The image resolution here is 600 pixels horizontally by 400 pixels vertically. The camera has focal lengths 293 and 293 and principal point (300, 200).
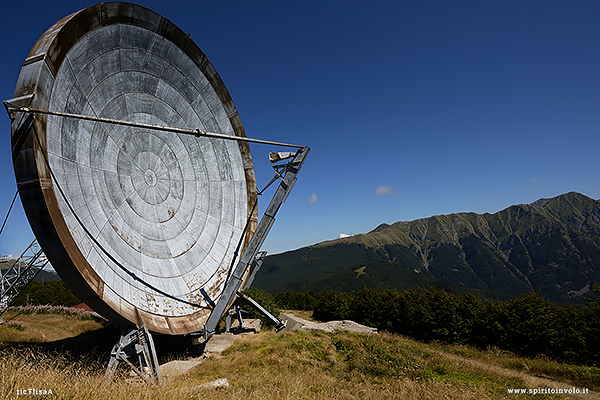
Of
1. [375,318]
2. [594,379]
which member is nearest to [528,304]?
[594,379]

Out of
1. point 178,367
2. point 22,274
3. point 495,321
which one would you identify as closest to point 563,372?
point 495,321

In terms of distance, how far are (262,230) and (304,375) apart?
7.03 m

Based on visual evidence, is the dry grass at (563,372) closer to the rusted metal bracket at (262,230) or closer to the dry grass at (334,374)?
the dry grass at (334,374)

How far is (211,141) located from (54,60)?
8845 millimetres

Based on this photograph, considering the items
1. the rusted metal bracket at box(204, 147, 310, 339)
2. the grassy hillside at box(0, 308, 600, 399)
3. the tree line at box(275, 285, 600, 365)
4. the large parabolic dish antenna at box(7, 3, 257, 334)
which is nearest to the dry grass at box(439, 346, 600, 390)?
the grassy hillside at box(0, 308, 600, 399)

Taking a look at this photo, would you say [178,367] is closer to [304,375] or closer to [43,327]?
[304,375]

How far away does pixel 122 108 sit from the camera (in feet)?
40.3

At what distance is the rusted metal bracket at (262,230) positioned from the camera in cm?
1472

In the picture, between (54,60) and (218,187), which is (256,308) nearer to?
(218,187)

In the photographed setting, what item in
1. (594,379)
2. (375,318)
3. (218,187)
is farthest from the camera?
(375,318)

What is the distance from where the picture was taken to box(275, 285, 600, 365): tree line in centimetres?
2434

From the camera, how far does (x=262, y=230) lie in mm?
15680

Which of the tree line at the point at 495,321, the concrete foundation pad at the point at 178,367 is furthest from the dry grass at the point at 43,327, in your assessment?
the tree line at the point at 495,321

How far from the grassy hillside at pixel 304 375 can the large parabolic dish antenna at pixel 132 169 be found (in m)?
2.77
